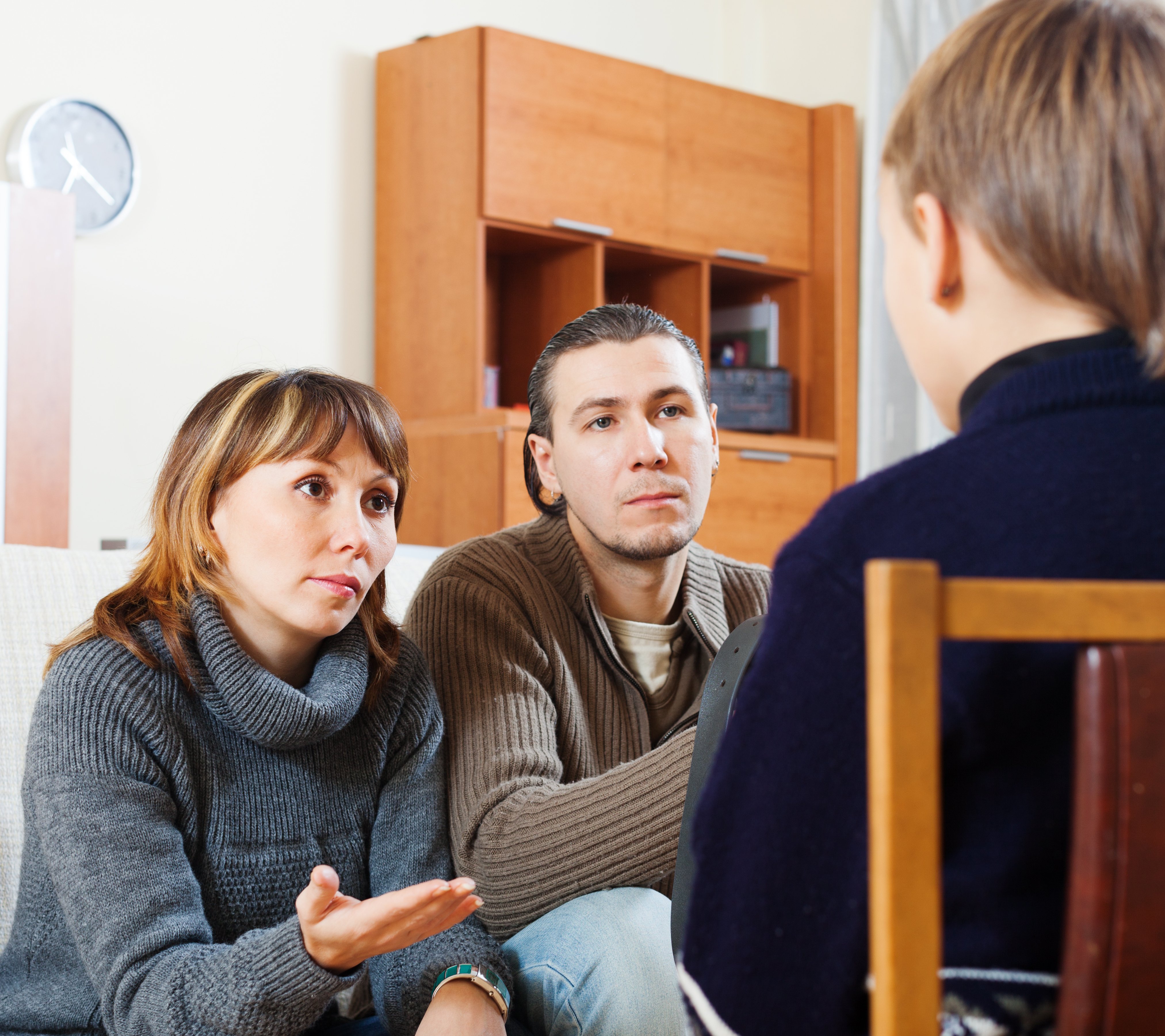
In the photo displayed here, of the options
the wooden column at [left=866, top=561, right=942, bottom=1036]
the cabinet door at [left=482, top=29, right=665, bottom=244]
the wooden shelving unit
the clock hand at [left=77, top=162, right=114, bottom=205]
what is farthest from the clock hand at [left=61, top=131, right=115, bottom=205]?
the wooden column at [left=866, top=561, right=942, bottom=1036]

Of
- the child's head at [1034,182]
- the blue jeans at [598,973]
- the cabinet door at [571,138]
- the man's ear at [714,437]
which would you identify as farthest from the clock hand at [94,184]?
the child's head at [1034,182]

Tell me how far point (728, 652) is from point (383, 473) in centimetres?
42

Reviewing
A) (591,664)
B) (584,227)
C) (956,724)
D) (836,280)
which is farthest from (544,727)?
(836,280)

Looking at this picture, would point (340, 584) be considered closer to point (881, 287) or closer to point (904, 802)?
point (904, 802)

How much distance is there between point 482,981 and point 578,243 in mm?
2625

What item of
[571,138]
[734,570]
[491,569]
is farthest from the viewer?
[571,138]

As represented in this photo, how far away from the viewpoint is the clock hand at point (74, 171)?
2.91m

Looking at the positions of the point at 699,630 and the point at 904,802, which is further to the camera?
the point at 699,630

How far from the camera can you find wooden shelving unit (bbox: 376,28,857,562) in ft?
10.7

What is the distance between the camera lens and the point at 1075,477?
604 millimetres

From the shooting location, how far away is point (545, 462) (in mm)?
1686

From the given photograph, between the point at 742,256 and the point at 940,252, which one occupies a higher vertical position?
the point at 742,256

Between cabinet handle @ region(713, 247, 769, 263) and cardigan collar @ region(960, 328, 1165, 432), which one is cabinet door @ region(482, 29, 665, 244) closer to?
cabinet handle @ region(713, 247, 769, 263)

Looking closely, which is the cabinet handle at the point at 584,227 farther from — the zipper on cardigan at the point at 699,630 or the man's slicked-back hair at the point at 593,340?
the zipper on cardigan at the point at 699,630
